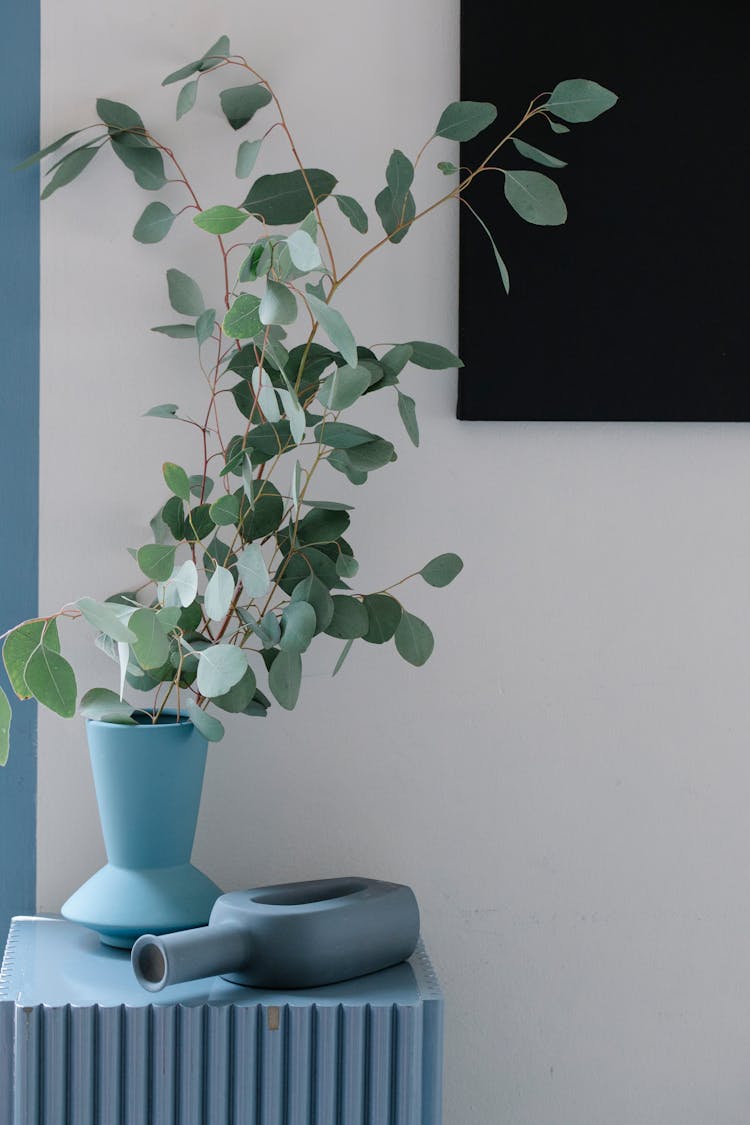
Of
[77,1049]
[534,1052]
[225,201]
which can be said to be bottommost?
[534,1052]

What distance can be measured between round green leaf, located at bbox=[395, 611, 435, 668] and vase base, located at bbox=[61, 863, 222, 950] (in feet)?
1.21

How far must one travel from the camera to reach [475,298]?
155cm

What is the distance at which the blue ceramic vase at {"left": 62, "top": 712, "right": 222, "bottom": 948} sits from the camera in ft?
4.28

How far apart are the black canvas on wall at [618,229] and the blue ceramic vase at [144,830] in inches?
24.2

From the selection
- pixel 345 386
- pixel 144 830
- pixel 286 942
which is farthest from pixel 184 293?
pixel 286 942

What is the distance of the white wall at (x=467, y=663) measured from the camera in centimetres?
155

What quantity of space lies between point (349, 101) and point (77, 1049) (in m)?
1.23

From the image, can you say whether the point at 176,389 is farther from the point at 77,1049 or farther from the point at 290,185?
the point at 77,1049

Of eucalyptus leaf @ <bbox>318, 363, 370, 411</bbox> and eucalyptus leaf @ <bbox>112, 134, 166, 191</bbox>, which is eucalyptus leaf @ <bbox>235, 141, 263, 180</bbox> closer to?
eucalyptus leaf @ <bbox>112, 134, 166, 191</bbox>

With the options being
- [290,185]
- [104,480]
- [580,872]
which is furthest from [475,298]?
[580,872]

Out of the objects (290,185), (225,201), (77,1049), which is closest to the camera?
(77,1049)

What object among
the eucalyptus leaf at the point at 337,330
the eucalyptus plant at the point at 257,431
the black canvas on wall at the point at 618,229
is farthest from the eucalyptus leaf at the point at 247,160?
the eucalyptus leaf at the point at 337,330

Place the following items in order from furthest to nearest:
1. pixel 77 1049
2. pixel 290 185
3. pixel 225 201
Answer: pixel 225 201 → pixel 290 185 → pixel 77 1049

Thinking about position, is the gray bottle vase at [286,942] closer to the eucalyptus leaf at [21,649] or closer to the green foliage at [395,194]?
the eucalyptus leaf at [21,649]
